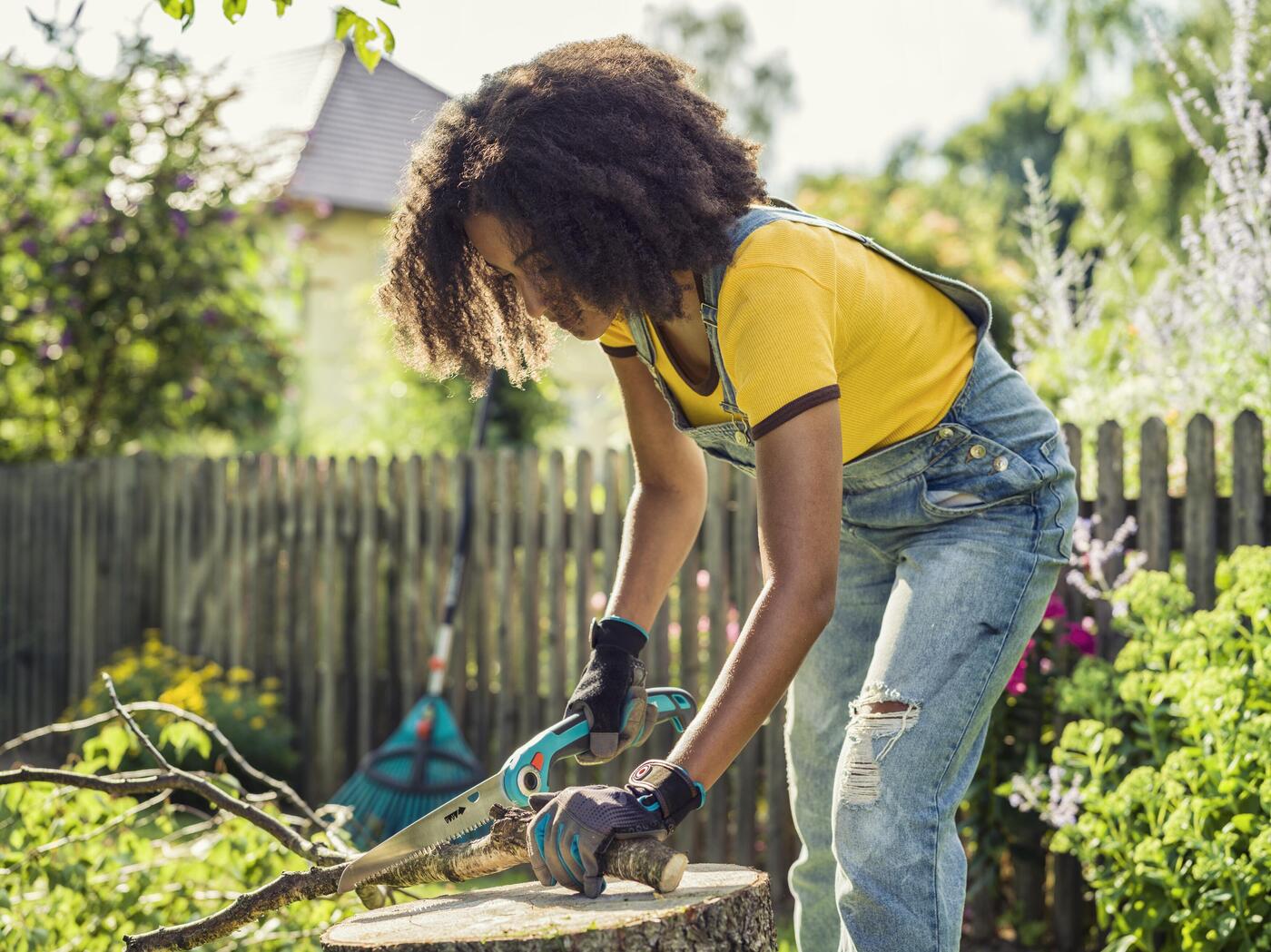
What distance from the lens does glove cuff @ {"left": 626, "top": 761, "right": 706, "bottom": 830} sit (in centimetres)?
173

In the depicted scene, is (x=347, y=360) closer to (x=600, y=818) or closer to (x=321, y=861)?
(x=321, y=861)

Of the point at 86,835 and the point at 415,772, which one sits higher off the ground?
the point at 86,835

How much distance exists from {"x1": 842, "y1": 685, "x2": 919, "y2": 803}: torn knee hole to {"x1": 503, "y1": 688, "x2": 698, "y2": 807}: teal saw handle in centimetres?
32

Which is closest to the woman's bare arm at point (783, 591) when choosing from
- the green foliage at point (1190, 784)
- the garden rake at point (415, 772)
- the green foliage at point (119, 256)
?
the green foliage at point (1190, 784)

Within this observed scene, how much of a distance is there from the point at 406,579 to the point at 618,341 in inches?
143

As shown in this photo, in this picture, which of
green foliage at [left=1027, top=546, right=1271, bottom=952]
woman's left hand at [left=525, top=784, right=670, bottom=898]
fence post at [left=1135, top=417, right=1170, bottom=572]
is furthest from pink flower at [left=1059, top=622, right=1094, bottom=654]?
woman's left hand at [left=525, top=784, right=670, bottom=898]

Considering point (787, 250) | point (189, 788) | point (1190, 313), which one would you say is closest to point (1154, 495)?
point (1190, 313)

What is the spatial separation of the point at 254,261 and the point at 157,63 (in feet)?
4.22

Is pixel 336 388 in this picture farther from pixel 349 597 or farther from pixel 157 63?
pixel 349 597

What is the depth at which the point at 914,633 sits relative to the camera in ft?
6.48

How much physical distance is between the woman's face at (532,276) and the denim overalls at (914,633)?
0.17m

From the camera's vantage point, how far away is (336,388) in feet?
54.0

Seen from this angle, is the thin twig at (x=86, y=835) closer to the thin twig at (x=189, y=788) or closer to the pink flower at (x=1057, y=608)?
the thin twig at (x=189, y=788)

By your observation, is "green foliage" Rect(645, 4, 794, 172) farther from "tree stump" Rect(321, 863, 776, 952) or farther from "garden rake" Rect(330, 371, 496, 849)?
"tree stump" Rect(321, 863, 776, 952)
